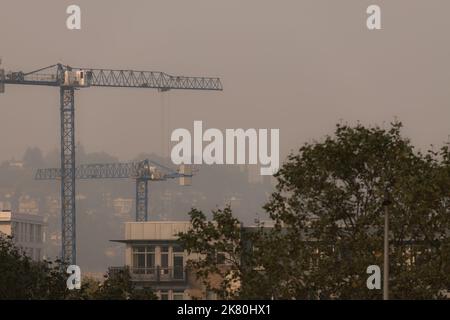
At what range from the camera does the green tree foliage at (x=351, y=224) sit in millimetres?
93562

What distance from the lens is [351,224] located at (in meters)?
97.8

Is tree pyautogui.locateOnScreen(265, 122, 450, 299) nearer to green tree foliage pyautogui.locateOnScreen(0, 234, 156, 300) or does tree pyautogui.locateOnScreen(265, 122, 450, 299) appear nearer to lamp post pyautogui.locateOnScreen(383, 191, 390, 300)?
lamp post pyautogui.locateOnScreen(383, 191, 390, 300)

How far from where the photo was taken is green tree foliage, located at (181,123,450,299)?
93.6 m

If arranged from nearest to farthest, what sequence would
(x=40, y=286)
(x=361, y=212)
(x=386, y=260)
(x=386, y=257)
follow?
(x=386, y=260) → (x=386, y=257) → (x=361, y=212) → (x=40, y=286)

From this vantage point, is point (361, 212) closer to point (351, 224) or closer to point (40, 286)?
point (351, 224)

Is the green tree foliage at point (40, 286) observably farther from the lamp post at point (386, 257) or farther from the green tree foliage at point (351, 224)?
the lamp post at point (386, 257)

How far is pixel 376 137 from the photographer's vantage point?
→ 99625 millimetres

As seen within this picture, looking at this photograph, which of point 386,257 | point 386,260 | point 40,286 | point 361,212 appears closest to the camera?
point 386,260

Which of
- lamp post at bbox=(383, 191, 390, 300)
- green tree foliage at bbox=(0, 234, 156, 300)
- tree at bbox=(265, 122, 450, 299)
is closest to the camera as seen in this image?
lamp post at bbox=(383, 191, 390, 300)

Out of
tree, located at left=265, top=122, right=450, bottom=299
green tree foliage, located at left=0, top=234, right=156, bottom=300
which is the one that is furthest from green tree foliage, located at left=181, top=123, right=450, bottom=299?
green tree foliage, located at left=0, top=234, right=156, bottom=300

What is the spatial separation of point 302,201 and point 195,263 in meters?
7.29

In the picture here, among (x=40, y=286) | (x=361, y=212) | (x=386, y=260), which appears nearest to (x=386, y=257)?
(x=386, y=260)
